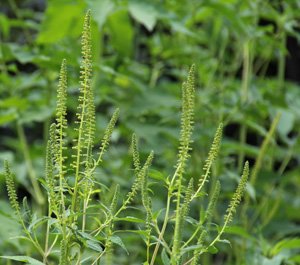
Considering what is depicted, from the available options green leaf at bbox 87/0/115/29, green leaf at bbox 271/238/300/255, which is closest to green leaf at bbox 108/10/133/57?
green leaf at bbox 87/0/115/29

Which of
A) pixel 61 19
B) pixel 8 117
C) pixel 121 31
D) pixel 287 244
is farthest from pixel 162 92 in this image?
pixel 287 244

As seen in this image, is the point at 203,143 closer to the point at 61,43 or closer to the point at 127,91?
the point at 127,91

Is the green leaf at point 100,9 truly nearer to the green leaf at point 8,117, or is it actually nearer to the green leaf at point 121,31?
the green leaf at point 121,31

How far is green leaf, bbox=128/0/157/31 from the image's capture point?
1.79 metres

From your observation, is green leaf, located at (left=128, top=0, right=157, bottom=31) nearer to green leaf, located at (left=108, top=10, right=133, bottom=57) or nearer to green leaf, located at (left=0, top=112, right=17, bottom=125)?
green leaf, located at (left=108, top=10, right=133, bottom=57)

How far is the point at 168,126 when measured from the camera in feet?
6.96

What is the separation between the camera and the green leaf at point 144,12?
179 cm

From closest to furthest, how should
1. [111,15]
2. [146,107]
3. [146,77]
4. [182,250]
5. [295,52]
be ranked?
[182,250], [111,15], [146,107], [146,77], [295,52]

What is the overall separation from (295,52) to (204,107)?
188 cm

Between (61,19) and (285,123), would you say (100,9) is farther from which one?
(285,123)

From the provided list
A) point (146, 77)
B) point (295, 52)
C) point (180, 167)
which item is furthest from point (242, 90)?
point (295, 52)

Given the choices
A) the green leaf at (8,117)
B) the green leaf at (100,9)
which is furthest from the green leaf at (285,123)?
the green leaf at (8,117)

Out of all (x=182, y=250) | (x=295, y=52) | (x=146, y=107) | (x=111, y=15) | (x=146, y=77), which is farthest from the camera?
(x=295, y=52)

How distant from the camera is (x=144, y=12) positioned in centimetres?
183
